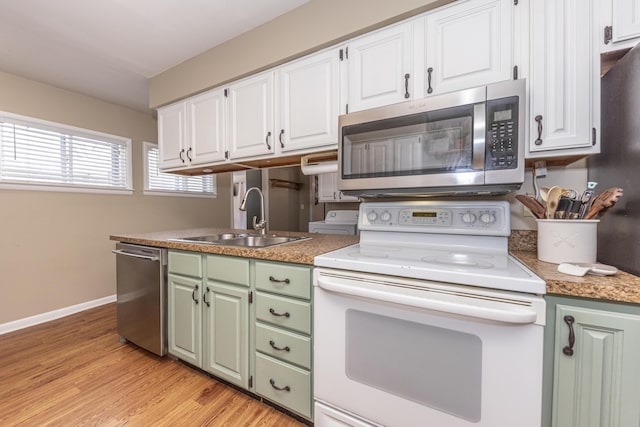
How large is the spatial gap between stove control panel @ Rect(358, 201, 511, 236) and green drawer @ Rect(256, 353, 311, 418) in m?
0.85

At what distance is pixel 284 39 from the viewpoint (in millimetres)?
1738

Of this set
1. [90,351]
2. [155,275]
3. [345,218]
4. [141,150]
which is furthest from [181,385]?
[141,150]

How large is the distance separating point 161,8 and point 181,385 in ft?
7.73

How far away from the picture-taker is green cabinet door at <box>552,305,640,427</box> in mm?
771


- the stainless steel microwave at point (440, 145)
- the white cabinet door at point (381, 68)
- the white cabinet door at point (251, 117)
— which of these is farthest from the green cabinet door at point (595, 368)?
the white cabinet door at point (251, 117)

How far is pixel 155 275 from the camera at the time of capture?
6.02 ft

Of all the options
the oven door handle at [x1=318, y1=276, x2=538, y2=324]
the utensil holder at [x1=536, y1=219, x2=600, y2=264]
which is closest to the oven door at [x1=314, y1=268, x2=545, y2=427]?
the oven door handle at [x1=318, y1=276, x2=538, y2=324]

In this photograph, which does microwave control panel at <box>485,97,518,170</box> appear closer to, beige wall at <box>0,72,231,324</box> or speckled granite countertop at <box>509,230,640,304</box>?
speckled granite countertop at <box>509,230,640,304</box>

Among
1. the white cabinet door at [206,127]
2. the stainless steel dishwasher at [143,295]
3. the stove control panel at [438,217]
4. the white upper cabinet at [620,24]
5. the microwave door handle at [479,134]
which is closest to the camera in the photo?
the white upper cabinet at [620,24]

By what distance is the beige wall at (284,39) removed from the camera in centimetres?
143

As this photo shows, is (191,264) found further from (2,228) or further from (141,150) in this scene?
(141,150)

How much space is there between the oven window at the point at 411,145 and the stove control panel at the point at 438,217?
0.84 ft

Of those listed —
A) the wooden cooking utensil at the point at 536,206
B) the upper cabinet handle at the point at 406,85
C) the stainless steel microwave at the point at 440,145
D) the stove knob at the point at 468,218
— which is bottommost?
the stove knob at the point at 468,218

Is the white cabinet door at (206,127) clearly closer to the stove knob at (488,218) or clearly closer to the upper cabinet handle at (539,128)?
the stove knob at (488,218)
